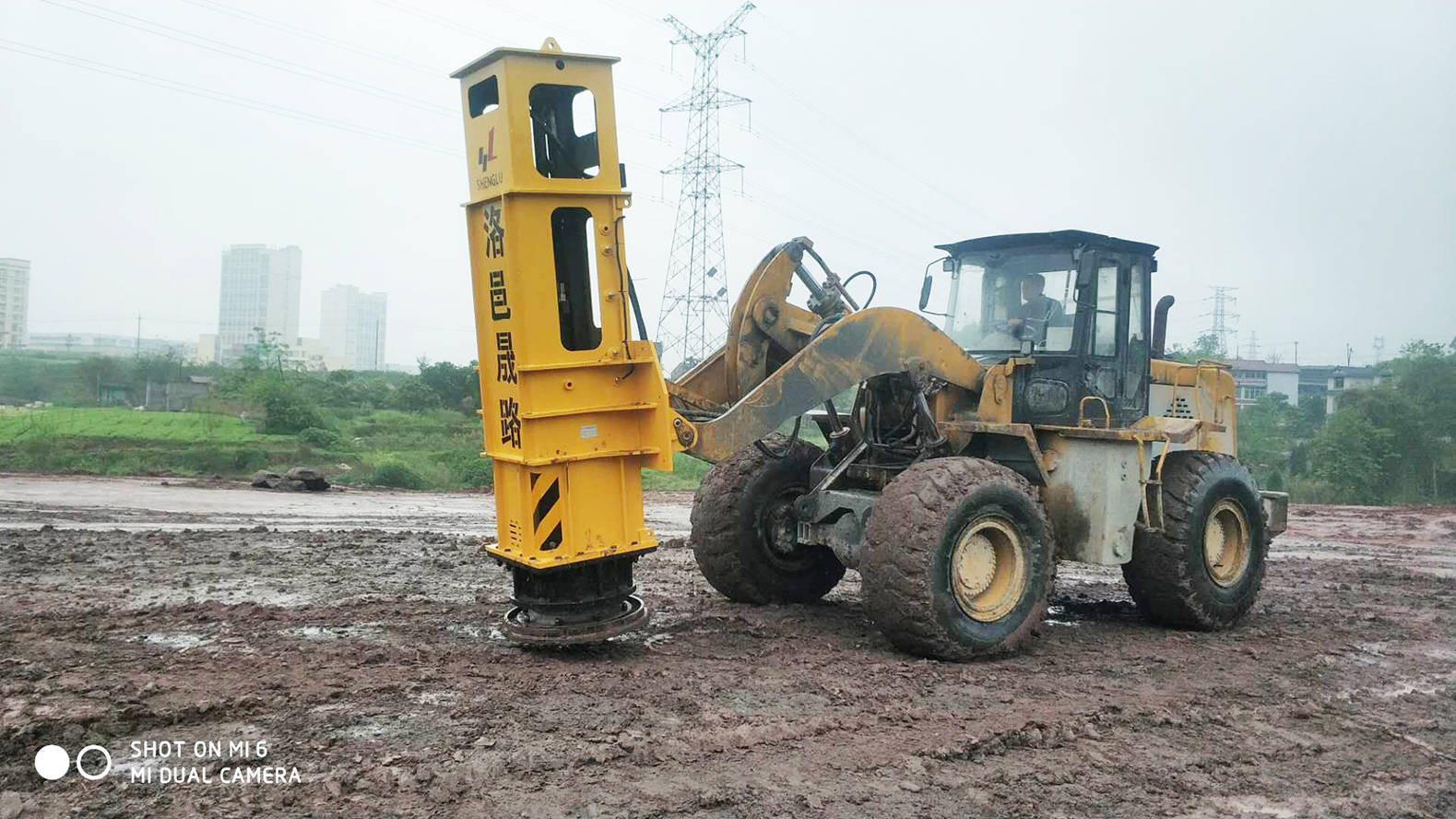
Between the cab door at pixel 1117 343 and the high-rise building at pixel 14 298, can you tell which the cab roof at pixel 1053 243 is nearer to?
the cab door at pixel 1117 343

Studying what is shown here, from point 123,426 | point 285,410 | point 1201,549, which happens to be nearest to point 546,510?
point 1201,549

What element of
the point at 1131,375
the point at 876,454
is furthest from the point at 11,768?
the point at 1131,375

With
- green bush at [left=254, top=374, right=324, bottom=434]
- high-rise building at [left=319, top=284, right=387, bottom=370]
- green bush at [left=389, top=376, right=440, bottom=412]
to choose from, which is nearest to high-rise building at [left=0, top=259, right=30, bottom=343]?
high-rise building at [left=319, top=284, right=387, bottom=370]

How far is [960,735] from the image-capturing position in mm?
4879

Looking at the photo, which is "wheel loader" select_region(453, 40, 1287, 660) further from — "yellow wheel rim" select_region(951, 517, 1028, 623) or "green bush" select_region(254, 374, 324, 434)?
"green bush" select_region(254, 374, 324, 434)

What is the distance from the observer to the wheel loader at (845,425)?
5660 millimetres

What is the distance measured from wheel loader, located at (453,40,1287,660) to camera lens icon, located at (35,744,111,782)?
210 cm

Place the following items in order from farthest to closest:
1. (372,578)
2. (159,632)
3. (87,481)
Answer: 1. (87,481)
2. (372,578)
3. (159,632)

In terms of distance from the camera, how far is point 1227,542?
813 centimetres

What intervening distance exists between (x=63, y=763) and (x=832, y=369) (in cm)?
442

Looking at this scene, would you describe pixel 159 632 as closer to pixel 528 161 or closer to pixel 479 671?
pixel 479 671

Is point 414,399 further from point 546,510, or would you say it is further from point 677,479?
point 546,510

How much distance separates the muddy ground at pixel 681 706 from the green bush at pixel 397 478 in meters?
12.2

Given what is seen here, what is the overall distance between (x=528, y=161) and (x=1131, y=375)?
507 cm
